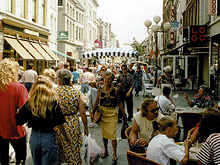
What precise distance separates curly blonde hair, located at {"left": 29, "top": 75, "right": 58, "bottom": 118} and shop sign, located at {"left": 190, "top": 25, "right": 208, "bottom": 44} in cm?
1415

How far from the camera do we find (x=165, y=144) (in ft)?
11.3

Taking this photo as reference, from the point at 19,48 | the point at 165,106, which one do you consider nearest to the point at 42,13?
the point at 19,48

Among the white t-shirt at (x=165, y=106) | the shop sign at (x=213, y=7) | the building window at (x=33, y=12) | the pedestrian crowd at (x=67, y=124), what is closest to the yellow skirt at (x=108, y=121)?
the pedestrian crowd at (x=67, y=124)

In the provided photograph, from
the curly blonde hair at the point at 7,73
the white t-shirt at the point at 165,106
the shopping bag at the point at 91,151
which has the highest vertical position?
the curly blonde hair at the point at 7,73

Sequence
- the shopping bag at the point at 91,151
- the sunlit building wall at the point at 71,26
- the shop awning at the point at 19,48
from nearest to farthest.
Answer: the shopping bag at the point at 91,151 < the shop awning at the point at 19,48 < the sunlit building wall at the point at 71,26

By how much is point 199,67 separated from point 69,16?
85.8 ft

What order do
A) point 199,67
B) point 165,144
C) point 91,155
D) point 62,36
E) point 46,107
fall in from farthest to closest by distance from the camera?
1. point 62,36
2. point 199,67
3. point 91,155
4. point 46,107
5. point 165,144

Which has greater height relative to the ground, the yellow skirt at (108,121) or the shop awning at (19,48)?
the shop awning at (19,48)

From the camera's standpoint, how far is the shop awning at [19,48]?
20006mm

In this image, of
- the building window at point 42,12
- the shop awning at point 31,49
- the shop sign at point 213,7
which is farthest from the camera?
the building window at point 42,12

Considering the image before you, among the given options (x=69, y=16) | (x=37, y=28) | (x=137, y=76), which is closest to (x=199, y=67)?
(x=137, y=76)

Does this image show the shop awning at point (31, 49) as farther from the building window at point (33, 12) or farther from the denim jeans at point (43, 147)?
the denim jeans at point (43, 147)

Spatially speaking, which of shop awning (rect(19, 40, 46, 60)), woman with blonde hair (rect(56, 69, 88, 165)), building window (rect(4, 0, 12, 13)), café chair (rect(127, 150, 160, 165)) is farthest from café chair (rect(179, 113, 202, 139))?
shop awning (rect(19, 40, 46, 60))

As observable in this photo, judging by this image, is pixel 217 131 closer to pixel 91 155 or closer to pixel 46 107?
pixel 46 107
